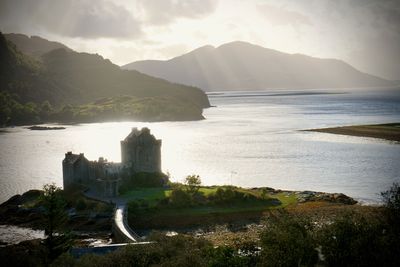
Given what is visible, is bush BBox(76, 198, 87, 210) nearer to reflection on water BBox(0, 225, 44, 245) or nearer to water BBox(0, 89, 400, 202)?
reflection on water BBox(0, 225, 44, 245)

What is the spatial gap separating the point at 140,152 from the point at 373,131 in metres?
89.6

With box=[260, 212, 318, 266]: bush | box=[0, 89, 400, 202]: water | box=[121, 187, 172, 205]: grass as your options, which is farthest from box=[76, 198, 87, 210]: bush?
box=[260, 212, 318, 266]: bush

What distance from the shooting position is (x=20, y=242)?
46.8 m

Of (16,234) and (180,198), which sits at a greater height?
(180,198)

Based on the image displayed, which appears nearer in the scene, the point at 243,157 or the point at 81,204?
the point at 81,204

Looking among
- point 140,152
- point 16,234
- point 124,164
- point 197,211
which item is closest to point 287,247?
point 197,211

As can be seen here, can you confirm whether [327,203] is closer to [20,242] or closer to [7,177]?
[20,242]

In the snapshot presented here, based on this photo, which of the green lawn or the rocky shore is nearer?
the rocky shore

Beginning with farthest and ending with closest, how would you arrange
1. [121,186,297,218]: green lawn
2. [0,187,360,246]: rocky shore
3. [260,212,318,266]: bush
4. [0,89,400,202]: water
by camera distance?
[0,89,400,202]: water, [121,186,297,218]: green lawn, [0,187,360,246]: rocky shore, [260,212,318,266]: bush

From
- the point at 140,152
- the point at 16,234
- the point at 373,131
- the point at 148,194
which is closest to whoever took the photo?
the point at 16,234

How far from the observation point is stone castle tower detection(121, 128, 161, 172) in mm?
65312

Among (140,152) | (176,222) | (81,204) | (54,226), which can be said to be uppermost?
(140,152)

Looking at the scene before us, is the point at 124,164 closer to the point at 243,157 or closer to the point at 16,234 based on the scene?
the point at 16,234

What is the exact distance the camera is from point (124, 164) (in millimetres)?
63375
